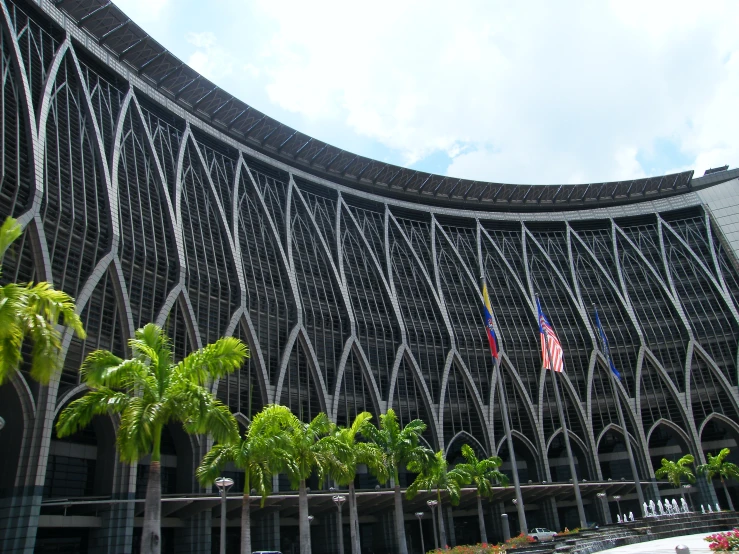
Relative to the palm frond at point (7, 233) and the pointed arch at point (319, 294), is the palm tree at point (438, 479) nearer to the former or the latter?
the pointed arch at point (319, 294)

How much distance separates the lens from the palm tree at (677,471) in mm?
68875

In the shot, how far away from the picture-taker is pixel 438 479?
156 feet

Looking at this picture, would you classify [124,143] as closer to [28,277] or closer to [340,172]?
[28,277]

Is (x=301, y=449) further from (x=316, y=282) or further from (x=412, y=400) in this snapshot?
(x=412, y=400)

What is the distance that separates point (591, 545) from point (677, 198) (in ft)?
242

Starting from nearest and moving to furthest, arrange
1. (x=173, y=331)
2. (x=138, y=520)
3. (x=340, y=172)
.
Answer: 1. (x=138, y=520)
2. (x=173, y=331)
3. (x=340, y=172)

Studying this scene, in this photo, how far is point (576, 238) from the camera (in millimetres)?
88938

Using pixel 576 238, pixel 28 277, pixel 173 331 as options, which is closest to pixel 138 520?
pixel 173 331

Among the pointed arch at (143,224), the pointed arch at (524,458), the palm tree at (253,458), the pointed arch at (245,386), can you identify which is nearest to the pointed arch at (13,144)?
the pointed arch at (143,224)

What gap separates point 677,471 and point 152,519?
67.5 meters

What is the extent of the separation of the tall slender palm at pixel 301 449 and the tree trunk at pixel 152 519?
9868 millimetres

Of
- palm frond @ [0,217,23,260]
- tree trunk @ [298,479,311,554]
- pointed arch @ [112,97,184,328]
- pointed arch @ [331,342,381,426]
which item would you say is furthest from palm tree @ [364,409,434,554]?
palm frond @ [0,217,23,260]

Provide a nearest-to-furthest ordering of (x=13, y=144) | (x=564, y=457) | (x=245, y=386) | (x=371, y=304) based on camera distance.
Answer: (x=13, y=144) → (x=245, y=386) → (x=371, y=304) → (x=564, y=457)

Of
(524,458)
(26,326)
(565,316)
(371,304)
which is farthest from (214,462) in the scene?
(565,316)
